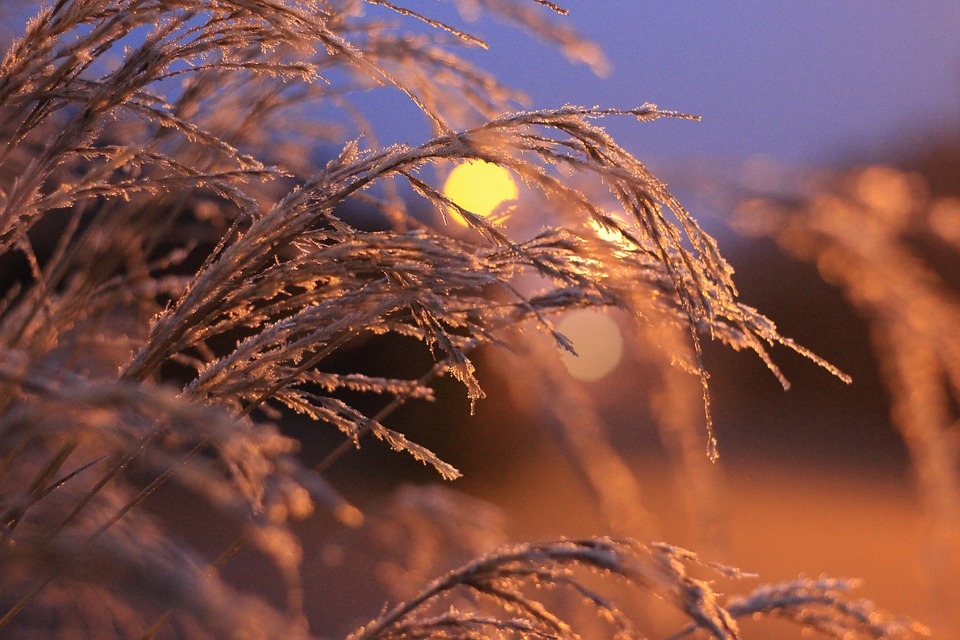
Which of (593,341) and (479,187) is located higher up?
(593,341)

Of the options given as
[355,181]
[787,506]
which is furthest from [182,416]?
[787,506]

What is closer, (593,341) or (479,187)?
(479,187)

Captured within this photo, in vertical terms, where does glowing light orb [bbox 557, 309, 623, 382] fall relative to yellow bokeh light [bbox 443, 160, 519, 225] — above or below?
above

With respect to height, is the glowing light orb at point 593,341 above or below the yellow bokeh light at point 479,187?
above

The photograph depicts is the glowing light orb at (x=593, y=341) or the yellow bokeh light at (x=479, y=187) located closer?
the yellow bokeh light at (x=479, y=187)

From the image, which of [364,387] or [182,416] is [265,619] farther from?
[364,387]
